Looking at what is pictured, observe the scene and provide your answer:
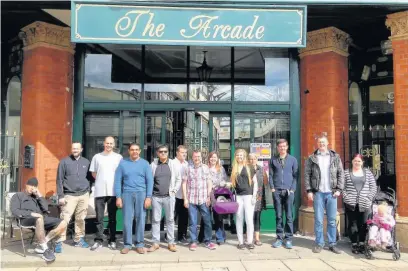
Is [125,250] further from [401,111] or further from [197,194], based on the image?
[401,111]

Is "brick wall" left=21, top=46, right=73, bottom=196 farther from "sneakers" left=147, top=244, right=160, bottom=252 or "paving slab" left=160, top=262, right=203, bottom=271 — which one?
"paving slab" left=160, top=262, right=203, bottom=271

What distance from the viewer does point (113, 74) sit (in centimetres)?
776

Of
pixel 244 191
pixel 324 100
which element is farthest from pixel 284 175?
pixel 324 100

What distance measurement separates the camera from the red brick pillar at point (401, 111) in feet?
21.1

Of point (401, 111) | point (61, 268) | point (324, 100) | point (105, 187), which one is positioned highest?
point (324, 100)

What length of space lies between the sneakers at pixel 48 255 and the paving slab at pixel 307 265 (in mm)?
3410

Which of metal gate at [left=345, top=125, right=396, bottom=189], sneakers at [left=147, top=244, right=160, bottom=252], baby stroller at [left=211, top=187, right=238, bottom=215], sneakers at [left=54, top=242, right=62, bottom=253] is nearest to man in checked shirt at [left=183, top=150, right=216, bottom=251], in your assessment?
baby stroller at [left=211, top=187, right=238, bottom=215]

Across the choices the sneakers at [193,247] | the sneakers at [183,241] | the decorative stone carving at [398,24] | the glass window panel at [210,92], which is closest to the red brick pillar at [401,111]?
the decorative stone carving at [398,24]

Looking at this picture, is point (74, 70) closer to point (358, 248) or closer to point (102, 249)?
point (102, 249)

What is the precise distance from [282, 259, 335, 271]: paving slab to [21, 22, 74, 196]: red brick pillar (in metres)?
4.45

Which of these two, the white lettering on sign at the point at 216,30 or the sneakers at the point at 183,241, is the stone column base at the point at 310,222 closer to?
the sneakers at the point at 183,241

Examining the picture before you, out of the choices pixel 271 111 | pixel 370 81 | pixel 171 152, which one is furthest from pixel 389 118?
pixel 171 152

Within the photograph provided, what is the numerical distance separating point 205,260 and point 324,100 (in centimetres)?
374

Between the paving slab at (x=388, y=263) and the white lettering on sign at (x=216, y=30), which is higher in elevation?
the white lettering on sign at (x=216, y=30)
